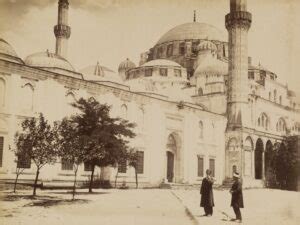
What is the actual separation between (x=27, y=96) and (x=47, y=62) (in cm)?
410

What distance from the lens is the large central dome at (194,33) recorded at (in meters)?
37.2

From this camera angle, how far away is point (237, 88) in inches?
1024

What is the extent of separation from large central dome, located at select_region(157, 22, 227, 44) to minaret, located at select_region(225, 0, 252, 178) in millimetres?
11352

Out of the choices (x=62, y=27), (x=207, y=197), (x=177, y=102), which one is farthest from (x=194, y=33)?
(x=207, y=197)

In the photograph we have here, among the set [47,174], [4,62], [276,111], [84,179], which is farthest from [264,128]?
[4,62]

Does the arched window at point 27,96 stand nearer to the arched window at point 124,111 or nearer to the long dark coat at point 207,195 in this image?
the arched window at point 124,111

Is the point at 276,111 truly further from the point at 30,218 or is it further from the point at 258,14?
the point at 30,218

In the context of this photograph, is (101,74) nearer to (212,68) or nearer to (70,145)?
(212,68)

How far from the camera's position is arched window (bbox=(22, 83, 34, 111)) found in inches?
654

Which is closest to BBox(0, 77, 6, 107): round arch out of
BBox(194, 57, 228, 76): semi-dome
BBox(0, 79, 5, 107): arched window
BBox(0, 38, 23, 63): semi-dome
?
BBox(0, 79, 5, 107): arched window

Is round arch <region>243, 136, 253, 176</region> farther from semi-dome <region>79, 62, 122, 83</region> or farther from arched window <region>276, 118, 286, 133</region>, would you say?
semi-dome <region>79, 62, 122, 83</region>

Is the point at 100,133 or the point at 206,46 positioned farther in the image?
the point at 206,46

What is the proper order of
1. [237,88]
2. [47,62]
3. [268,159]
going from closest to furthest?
[47,62], [237,88], [268,159]

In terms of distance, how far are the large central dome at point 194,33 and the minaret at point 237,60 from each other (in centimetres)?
1136
